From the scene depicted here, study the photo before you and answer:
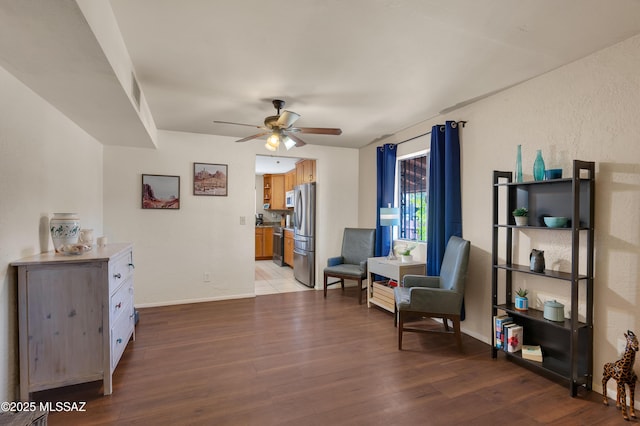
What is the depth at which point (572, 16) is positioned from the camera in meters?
1.90

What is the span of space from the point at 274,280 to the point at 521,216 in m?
4.47

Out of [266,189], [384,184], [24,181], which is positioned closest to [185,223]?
[24,181]

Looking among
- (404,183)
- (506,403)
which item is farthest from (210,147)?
(506,403)

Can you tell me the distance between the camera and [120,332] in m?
2.57

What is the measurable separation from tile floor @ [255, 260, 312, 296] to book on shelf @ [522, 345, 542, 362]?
3363mm

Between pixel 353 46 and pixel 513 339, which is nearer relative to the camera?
pixel 353 46

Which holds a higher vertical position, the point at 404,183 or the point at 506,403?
the point at 404,183

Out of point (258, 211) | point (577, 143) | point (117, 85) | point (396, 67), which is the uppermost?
point (396, 67)

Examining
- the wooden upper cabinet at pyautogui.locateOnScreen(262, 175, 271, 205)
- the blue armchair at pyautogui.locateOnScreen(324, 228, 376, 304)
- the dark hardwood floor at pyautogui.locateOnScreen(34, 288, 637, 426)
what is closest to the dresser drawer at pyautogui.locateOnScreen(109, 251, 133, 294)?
the dark hardwood floor at pyautogui.locateOnScreen(34, 288, 637, 426)

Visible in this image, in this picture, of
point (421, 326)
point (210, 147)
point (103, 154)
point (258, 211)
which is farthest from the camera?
point (258, 211)

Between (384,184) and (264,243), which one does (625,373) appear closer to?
(384,184)

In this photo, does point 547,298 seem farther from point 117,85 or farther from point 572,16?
point 117,85

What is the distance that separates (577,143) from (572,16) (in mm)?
1003

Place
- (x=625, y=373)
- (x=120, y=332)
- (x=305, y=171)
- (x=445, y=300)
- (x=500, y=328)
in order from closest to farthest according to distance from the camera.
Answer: (x=625, y=373) → (x=120, y=332) → (x=500, y=328) → (x=445, y=300) → (x=305, y=171)
